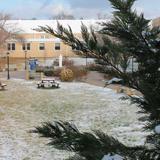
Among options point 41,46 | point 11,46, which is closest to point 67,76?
point 11,46

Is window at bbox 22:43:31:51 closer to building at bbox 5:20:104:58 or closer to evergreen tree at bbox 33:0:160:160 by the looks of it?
building at bbox 5:20:104:58

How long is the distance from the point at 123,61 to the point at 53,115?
52.3ft

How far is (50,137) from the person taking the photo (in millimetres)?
2020

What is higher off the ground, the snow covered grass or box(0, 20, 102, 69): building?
box(0, 20, 102, 69): building

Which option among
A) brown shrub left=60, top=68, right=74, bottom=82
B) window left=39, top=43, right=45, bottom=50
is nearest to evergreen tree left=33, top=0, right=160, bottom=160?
brown shrub left=60, top=68, right=74, bottom=82

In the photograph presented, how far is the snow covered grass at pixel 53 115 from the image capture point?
446 inches

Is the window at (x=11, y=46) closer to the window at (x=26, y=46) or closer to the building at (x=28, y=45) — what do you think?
the building at (x=28, y=45)

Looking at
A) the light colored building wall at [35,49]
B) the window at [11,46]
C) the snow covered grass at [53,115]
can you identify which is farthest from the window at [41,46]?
the snow covered grass at [53,115]

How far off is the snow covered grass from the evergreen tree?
13.7ft

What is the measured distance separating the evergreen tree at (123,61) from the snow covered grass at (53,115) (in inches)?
164

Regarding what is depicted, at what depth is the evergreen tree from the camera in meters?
1.94

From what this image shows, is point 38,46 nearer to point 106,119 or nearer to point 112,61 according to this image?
point 106,119

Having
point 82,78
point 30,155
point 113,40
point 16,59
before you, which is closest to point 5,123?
point 30,155

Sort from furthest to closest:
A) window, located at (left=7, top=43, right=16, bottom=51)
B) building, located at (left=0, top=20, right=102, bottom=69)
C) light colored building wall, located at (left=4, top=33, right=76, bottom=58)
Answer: light colored building wall, located at (left=4, top=33, right=76, bottom=58)
window, located at (left=7, top=43, right=16, bottom=51)
building, located at (left=0, top=20, right=102, bottom=69)
